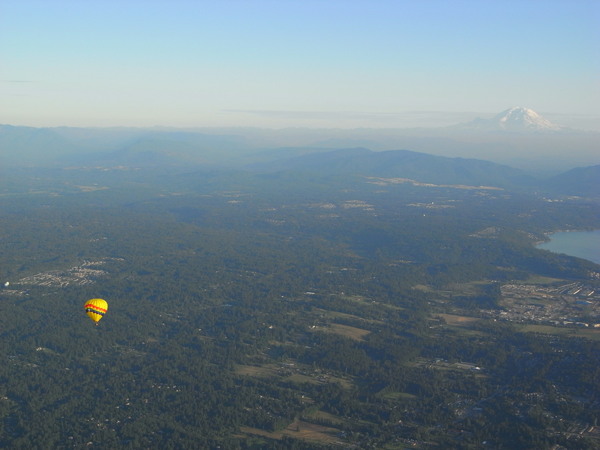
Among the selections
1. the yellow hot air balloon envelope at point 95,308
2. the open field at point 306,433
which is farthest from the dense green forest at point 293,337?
the yellow hot air balloon envelope at point 95,308

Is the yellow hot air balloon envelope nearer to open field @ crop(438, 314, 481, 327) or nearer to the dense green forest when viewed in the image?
the dense green forest

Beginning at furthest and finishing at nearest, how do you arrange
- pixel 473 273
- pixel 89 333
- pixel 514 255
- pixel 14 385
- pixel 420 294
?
1. pixel 514 255
2. pixel 473 273
3. pixel 420 294
4. pixel 89 333
5. pixel 14 385

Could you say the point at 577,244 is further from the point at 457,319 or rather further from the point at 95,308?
the point at 95,308

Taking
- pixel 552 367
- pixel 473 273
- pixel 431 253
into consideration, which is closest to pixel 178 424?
pixel 552 367

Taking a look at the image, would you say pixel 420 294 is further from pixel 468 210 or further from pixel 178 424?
pixel 468 210

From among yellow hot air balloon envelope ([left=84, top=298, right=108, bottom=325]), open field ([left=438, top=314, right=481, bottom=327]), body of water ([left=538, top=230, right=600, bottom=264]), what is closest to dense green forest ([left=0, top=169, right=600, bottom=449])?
open field ([left=438, top=314, right=481, bottom=327])

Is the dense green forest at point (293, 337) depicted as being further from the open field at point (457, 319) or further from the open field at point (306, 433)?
the open field at point (457, 319)
